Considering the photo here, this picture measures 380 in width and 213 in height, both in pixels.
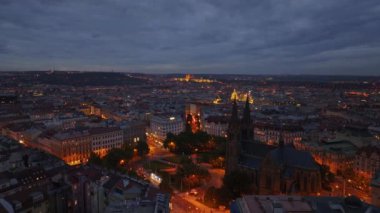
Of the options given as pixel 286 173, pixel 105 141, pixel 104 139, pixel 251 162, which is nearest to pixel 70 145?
pixel 104 139

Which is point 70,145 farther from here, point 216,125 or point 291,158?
point 291,158

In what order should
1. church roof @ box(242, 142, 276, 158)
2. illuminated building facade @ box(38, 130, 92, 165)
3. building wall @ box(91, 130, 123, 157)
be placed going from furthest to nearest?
building wall @ box(91, 130, 123, 157) < illuminated building facade @ box(38, 130, 92, 165) < church roof @ box(242, 142, 276, 158)

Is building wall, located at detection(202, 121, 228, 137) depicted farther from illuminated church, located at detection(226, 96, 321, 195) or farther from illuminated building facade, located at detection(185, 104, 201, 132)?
illuminated church, located at detection(226, 96, 321, 195)

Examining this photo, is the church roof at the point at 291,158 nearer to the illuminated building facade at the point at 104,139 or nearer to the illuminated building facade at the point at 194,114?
the illuminated building facade at the point at 104,139

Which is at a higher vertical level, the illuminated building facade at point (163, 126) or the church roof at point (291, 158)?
the church roof at point (291, 158)

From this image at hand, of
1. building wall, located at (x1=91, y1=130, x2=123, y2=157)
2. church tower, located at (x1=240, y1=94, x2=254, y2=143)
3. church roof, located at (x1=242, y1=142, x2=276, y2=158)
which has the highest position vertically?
church tower, located at (x1=240, y1=94, x2=254, y2=143)

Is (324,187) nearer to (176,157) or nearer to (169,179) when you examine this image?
(169,179)

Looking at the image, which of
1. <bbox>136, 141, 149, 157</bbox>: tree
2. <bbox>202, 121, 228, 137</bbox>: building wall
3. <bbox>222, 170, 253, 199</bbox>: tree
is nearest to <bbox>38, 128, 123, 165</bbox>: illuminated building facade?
<bbox>136, 141, 149, 157</bbox>: tree

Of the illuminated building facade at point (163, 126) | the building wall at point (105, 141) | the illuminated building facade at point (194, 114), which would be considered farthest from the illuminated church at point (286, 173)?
the illuminated building facade at point (194, 114)
